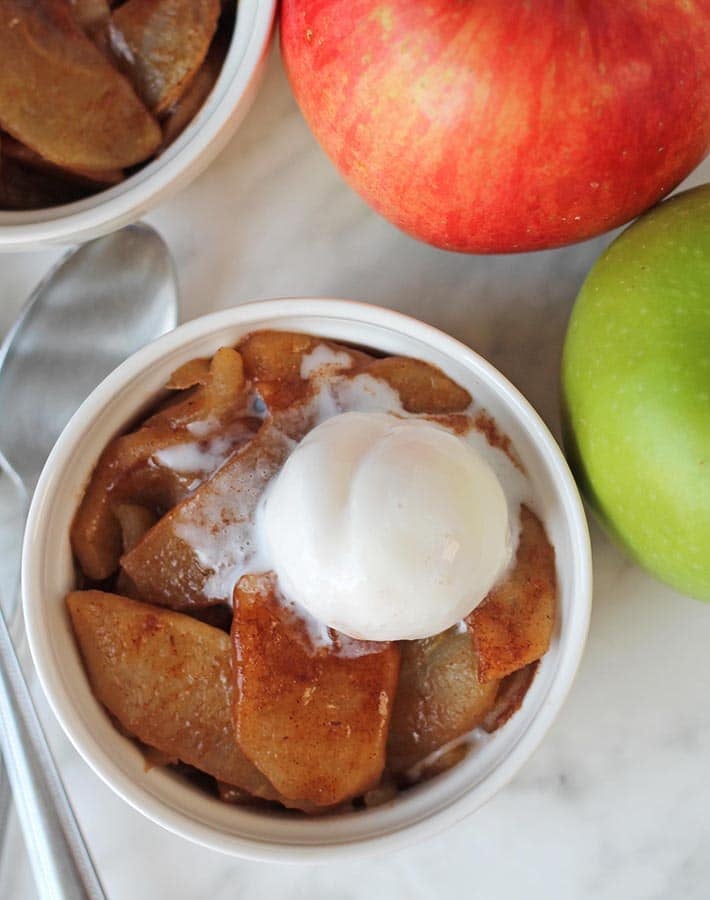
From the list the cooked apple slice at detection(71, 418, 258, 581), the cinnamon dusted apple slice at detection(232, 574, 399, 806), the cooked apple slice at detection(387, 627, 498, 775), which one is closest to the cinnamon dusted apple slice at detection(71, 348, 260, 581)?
the cooked apple slice at detection(71, 418, 258, 581)

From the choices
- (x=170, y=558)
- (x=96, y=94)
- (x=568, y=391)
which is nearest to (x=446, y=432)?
(x=568, y=391)

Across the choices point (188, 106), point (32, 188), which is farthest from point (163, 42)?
point (32, 188)

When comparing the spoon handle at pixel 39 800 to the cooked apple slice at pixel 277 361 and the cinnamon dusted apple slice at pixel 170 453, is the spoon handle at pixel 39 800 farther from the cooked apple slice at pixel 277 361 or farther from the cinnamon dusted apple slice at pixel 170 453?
the cooked apple slice at pixel 277 361

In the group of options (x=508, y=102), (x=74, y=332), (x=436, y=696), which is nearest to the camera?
(x=508, y=102)

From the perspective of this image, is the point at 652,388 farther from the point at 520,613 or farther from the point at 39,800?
the point at 39,800

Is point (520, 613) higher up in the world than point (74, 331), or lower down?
lower down

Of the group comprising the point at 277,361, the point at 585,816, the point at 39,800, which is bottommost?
the point at 585,816

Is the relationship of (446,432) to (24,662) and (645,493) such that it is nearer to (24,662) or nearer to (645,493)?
(645,493)
